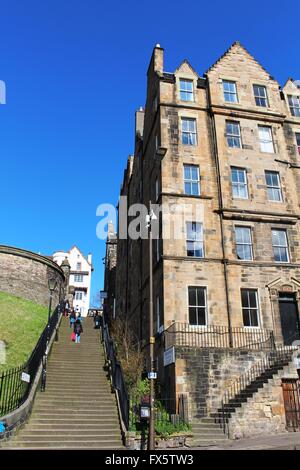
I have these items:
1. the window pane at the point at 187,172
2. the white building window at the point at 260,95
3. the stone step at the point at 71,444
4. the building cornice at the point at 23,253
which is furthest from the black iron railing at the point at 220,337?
the building cornice at the point at 23,253

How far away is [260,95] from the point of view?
27.8 metres

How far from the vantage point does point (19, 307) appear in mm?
35281

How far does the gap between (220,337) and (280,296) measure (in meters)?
4.41

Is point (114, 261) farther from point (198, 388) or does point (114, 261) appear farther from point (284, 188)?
point (198, 388)

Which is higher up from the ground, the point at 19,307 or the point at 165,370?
the point at 19,307

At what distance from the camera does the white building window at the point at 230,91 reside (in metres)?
27.0

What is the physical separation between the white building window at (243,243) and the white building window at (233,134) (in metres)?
5.60

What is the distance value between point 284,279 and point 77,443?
45.8 ft

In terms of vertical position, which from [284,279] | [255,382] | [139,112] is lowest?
[255,382]

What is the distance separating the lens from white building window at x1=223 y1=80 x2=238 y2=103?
27.0 meters

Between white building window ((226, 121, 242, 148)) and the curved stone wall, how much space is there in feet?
80.7

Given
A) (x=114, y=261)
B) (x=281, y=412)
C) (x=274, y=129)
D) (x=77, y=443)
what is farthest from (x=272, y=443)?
(x=114, y=261)

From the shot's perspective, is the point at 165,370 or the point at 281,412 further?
the point at 165,370

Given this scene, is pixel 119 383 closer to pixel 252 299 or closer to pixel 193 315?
pixel 193 315
